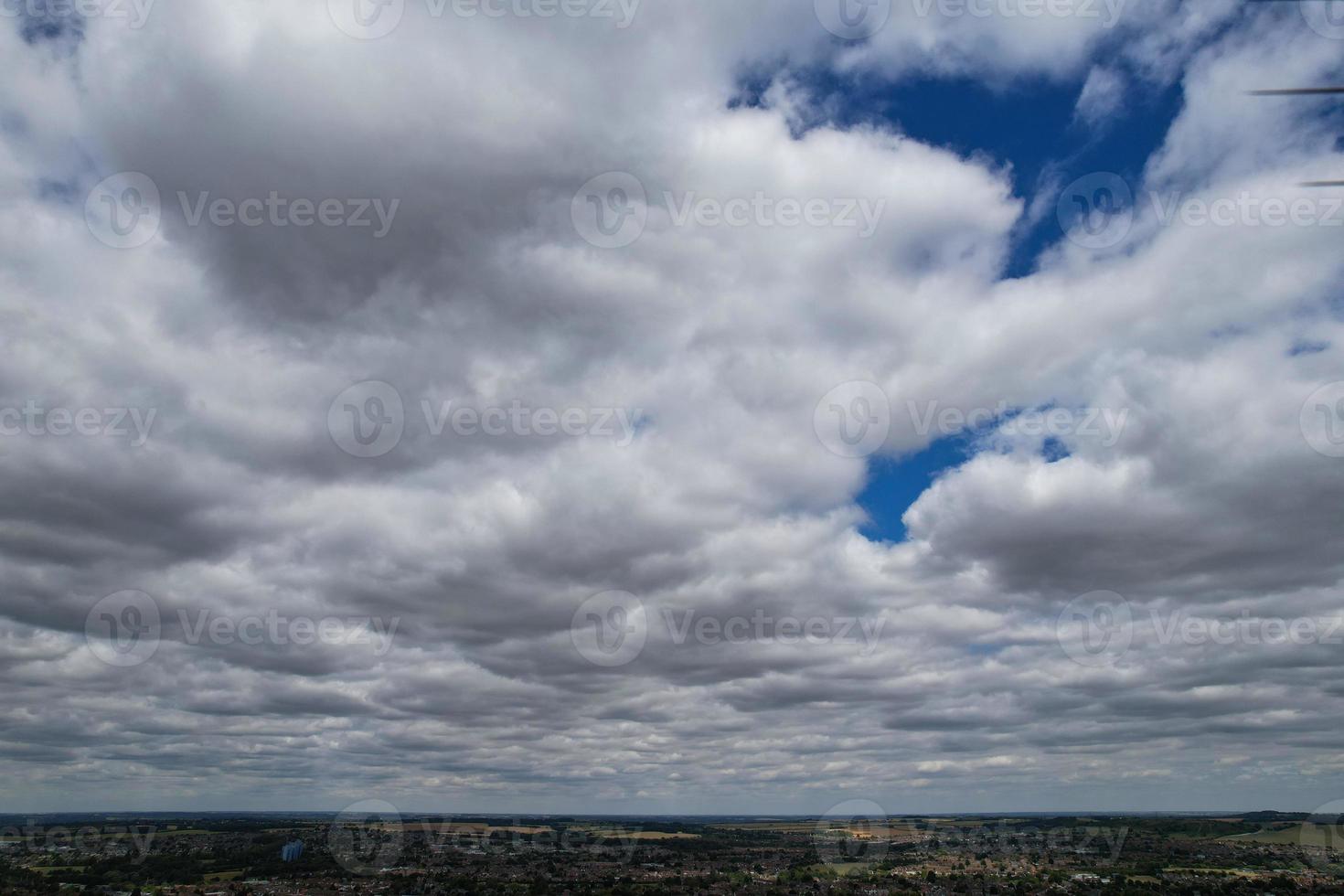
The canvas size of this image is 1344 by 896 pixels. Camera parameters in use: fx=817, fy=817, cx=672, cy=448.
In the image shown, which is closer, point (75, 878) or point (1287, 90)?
point (1287, 90)

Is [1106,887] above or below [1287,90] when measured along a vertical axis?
below

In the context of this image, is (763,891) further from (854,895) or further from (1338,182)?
(1338,182)

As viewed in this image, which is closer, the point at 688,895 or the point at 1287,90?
the point at 1287,90

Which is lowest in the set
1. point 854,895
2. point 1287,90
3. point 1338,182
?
point 854,895

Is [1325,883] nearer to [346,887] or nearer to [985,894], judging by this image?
[985,894]

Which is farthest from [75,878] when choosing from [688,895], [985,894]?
[985,894]

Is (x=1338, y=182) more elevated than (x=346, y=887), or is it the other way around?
(x=1338, y=182)

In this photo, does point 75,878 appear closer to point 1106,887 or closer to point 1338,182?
point 1106,887

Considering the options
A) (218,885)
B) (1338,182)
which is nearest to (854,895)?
(218,885)
